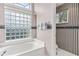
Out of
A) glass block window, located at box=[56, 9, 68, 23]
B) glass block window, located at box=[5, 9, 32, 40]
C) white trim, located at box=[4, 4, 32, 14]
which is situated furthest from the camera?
glass block window, located at box=[5, 9, 32, 40]

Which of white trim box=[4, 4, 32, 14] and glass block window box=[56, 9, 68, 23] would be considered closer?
glass block window box=[56, 9, 68, 23]

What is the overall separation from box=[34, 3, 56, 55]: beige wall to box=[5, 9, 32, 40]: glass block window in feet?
1.20

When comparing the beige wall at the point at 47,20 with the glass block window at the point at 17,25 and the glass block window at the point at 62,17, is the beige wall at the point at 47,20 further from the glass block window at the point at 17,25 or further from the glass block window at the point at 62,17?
the glass block window at the point at 17,25

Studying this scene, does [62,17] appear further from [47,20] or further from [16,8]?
[16,8]

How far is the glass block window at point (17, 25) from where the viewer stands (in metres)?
2.48

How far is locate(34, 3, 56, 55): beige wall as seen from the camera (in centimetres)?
216

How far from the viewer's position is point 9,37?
2506 mm

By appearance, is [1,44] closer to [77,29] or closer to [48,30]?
[48,30]

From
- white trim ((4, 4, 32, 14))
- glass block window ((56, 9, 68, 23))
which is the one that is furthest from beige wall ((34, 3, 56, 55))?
white trim ((4, 4, 32, 14))

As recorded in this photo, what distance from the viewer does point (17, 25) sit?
2621mm

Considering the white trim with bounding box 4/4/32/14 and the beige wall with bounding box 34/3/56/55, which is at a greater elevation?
the white trim with bounding box 4/4/32/14

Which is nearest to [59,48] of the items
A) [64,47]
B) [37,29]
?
[64,47]

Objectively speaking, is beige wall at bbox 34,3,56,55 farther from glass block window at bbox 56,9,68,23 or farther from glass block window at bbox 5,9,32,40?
glass block window at bbox 5,9,32,40

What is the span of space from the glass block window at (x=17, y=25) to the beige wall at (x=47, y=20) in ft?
1.20
